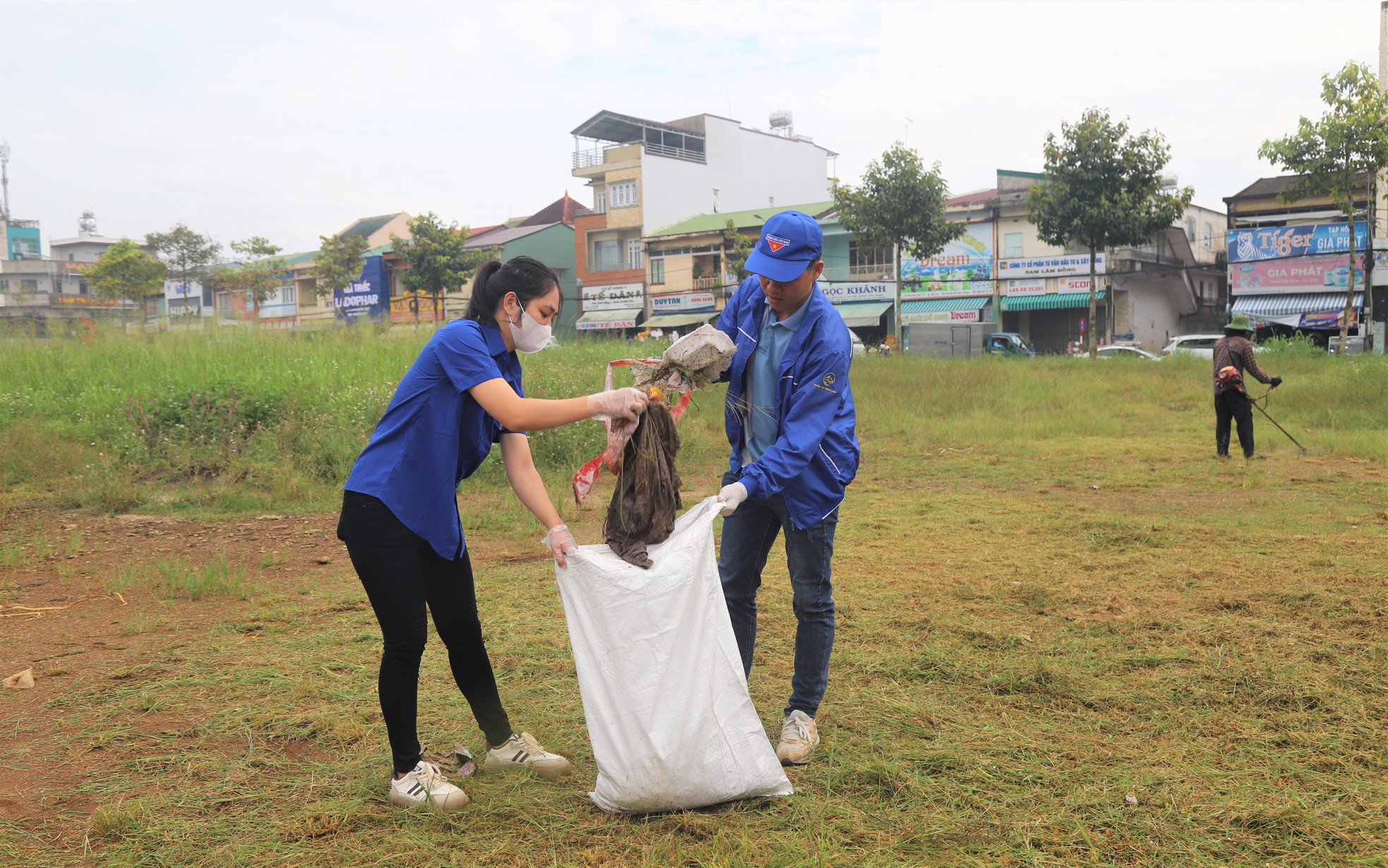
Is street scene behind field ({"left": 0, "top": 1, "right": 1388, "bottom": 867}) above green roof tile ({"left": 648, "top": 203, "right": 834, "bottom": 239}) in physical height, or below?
below

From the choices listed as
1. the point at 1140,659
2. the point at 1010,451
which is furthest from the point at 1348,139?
the point at 1140,659

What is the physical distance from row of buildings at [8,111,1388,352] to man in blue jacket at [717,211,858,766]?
1436 cm

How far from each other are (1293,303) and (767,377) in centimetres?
2816

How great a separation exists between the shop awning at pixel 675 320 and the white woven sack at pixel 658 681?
1279 inches

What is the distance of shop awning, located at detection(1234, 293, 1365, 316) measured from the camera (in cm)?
2511

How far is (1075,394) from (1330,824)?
497 inches

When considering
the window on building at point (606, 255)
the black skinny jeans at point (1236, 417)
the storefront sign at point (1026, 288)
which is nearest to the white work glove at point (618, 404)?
the black skinny jeans at point (1236, 417)

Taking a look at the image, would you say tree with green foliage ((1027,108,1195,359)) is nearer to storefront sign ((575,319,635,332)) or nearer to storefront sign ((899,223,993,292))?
storefront sign ((899,223,993,292))

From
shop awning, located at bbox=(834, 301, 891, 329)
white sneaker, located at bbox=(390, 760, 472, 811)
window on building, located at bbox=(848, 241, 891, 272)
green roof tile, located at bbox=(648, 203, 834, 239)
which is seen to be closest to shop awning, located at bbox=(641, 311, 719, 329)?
green roof tile, located at bbox=(648, 203, 834, 239)

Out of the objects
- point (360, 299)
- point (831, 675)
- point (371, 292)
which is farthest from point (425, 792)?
point (360, 299)

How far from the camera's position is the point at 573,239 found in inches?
1640

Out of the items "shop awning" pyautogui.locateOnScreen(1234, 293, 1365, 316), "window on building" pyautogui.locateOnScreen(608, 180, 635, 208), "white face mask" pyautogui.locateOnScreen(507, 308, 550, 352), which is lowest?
"white face mask" pyautogui.locateOnScreen(507, 308, 550, 352)

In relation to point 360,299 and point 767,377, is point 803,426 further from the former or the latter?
A: point 360,299

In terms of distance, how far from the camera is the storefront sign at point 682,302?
1389 inches
